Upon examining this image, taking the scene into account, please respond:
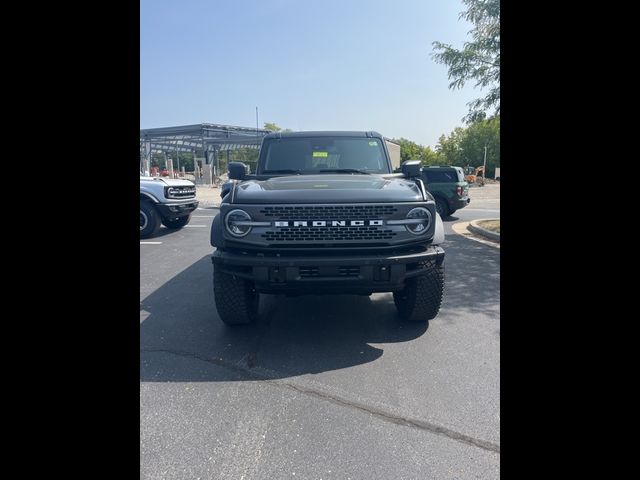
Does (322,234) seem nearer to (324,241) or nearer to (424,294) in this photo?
(324,241)

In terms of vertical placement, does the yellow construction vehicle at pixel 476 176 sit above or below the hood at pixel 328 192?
above

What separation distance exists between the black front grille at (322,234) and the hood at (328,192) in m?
0.21

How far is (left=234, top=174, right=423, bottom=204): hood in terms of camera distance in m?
2.98

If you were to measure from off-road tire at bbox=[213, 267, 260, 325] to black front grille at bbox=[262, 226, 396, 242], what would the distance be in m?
0.50

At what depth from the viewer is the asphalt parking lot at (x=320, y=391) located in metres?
1.91

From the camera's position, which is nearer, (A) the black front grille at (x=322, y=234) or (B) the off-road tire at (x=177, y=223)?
(A) the black front grille at (x=322, y=234)

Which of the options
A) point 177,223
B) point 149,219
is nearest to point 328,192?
point 149,219

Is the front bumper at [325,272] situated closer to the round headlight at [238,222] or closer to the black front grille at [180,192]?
the round headlight at [238,222]

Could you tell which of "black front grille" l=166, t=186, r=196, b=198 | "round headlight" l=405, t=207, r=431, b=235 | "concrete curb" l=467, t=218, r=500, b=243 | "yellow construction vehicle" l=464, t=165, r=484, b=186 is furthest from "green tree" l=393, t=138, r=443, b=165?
"round headlight" l=405, t=207, r=431, b=235

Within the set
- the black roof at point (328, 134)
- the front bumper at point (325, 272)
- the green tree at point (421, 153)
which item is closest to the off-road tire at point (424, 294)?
the front bumper at point (325, 272)

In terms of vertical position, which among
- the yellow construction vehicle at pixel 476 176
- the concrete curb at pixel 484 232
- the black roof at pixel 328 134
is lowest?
the concrete curb at pixel 484 232

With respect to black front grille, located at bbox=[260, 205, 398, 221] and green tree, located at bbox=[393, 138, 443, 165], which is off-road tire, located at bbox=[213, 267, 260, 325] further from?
green tree, located at bbox=[393, 138, 443, 165]
